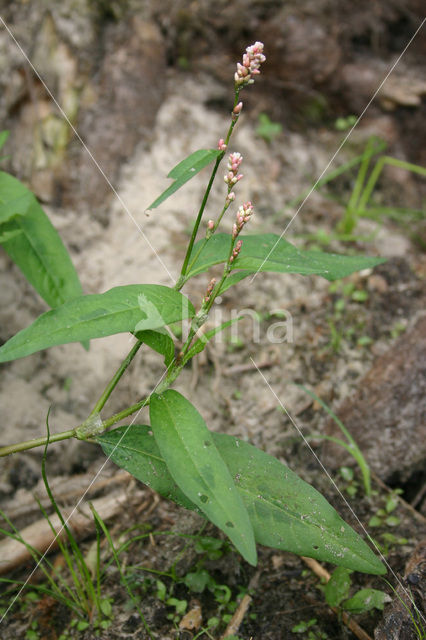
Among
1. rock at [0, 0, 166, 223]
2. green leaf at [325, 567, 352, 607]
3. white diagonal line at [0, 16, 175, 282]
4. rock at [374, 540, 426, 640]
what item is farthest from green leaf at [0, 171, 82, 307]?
rock at [374, 540, 426, 640]

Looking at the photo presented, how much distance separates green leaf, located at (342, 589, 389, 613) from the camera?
153 cm

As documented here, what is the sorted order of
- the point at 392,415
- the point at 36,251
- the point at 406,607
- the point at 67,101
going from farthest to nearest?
the point at 67,101 < the point at 392,415 < the point at 36,251 < the point at 406,607

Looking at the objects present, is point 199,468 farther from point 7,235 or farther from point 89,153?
point 89,153

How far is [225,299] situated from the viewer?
107 inches

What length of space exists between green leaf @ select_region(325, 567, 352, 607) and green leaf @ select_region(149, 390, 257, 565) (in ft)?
1.94

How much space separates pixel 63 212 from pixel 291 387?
60.3 inches

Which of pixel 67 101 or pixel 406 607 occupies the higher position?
pixel 67 101

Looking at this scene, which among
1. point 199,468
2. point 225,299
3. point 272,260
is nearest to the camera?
point 199,468

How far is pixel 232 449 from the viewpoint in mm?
1455

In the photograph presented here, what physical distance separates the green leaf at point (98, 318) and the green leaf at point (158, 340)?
7 cm

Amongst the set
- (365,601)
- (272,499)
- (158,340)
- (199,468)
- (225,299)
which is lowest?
(365,601)

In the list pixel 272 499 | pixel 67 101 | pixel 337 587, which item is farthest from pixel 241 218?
pixel 67 101

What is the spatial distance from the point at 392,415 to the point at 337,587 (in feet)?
2.66

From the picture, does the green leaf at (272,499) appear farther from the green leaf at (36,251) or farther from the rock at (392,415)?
the rock at (392,415)
